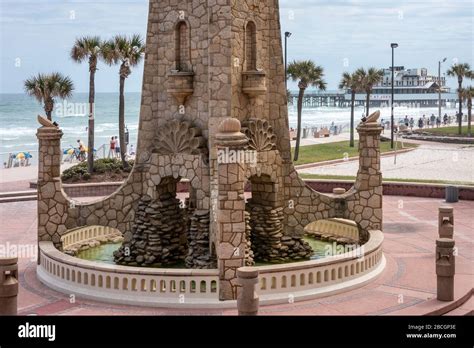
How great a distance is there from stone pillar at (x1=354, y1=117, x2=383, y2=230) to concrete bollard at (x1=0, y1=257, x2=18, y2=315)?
8.70 meters

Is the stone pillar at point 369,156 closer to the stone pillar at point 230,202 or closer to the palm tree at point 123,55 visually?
the stone pillar at point 230,202

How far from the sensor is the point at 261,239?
56.1 ft

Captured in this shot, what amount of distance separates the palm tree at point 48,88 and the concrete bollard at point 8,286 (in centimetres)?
2491

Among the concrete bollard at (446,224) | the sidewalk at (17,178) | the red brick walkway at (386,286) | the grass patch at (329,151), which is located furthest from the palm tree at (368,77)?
the concrete bollard at (446,224)

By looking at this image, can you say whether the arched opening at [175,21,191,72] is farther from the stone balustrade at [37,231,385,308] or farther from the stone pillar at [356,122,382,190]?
the stone balustrade at [37,231,385,308]

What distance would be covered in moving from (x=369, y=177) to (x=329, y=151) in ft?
117

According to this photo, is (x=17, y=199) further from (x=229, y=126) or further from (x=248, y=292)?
(x=248, y=292)

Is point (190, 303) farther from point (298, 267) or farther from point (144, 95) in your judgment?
point (144, 95)

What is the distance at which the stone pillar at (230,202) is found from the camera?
13.5 meters

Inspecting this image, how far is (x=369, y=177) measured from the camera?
57.3 ft

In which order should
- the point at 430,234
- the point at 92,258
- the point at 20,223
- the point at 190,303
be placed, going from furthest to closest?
1. the point at 20,223
2. the point at 430,234
3. the point at 92,258
4. the point at 190,303

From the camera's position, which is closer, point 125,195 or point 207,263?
point 207,263

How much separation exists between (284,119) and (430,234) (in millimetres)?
6853
